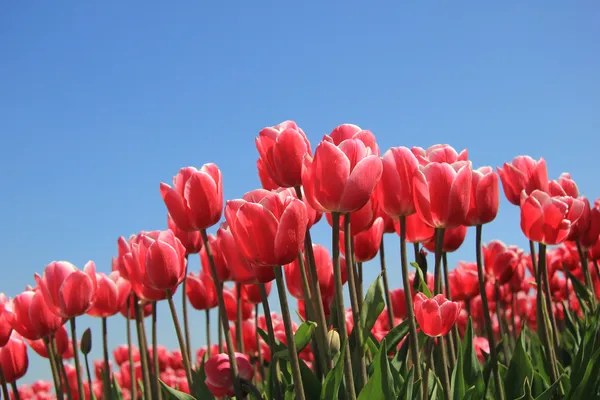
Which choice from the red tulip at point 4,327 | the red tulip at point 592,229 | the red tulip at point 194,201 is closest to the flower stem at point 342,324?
the red tulip at point 194,201

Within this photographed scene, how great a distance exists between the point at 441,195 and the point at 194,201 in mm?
903

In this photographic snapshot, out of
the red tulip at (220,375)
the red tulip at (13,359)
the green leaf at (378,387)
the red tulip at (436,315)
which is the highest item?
the red tulip at (13,359)

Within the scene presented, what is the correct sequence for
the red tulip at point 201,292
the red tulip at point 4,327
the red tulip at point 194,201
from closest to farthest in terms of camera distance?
the red tulip at point 194,201 < the red tulip at point 4,327 < the red tulip at point 201,292

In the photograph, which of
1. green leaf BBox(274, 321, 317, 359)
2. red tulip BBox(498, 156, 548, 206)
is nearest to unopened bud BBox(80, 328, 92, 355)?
green leaf BBox(274, 321, 317, 359)

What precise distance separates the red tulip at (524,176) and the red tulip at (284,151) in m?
1.74

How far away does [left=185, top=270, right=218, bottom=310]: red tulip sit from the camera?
363 cm

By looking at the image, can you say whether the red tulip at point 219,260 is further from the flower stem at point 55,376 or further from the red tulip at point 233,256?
the flower stem at point 55,376

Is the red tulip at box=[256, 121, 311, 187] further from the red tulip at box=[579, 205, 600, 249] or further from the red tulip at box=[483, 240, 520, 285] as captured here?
the red tulip at box=[579, 205, 600, 249]

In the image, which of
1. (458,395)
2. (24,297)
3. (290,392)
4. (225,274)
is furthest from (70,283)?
(458,395)

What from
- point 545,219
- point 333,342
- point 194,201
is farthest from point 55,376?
point 545,219

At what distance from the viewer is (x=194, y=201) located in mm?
2395

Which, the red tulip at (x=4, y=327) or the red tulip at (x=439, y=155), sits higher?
the red tulip at (x=439, y=155)

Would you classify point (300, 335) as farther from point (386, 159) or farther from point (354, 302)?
point (386, 159)

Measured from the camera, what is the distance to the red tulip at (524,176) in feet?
11.5
